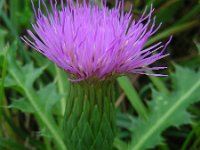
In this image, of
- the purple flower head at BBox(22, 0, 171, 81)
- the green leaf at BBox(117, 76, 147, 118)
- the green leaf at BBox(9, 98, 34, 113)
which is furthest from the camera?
the green leaf at BBox(117, 76, 147, 118)

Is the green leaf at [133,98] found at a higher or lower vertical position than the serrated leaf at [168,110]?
higher

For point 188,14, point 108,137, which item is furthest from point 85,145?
point 188,14

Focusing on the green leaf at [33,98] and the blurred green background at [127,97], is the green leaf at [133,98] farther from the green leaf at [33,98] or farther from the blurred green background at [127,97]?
the green leaf at [33,98]

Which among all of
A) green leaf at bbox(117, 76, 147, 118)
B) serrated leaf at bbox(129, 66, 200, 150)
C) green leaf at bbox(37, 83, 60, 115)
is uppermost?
green leaf at bbox(37, 83, 60, 115)

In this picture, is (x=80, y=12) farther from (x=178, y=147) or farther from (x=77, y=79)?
(x=178, y=147)

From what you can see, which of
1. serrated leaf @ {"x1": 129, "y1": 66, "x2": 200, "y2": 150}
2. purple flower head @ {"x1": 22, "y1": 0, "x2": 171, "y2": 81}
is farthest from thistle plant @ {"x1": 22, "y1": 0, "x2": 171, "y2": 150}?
serrated leaf @ {"x1": 129, "y1": 66, "x2": 200, "y2": 150}

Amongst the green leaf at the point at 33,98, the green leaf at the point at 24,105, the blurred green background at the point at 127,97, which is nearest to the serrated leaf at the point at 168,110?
the blurred green background at the point at 127,97

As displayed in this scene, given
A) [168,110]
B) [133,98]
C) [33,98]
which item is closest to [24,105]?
[33,98]

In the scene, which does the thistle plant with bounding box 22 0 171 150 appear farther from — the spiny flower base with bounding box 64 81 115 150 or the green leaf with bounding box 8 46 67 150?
the green leaf with bounding box 8 46 67 150
